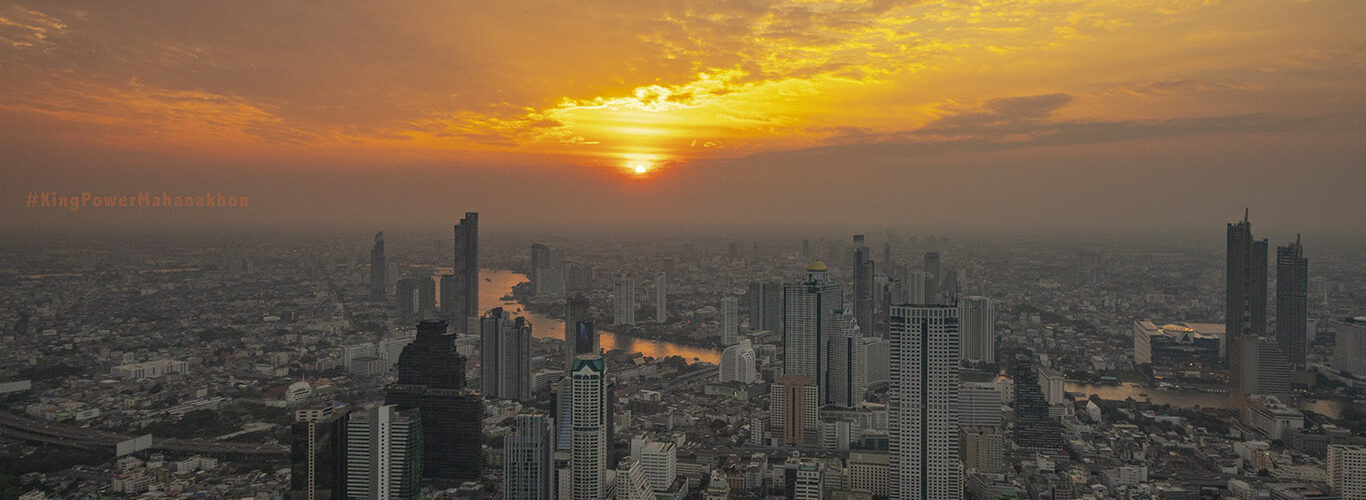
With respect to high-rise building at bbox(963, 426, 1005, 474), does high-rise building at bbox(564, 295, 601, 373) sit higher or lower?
higher

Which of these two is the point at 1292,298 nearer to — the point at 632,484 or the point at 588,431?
the point at 632,484

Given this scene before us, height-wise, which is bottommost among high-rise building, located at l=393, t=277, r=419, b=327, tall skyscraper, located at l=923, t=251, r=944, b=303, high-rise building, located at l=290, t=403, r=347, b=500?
high-rise building, located at l=290, t=403, r=347, b=500

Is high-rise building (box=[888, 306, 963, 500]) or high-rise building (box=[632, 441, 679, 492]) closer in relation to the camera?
high-rise building (box=[888, 306, 963, 500])

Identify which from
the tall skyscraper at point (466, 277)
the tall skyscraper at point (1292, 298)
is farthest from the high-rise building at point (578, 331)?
the tall skyscraper at point (1292, 298)

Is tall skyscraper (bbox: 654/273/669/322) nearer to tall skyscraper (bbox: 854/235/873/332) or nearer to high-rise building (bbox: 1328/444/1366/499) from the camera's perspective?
tall skyscraper (bbox: 854/235/873/332)

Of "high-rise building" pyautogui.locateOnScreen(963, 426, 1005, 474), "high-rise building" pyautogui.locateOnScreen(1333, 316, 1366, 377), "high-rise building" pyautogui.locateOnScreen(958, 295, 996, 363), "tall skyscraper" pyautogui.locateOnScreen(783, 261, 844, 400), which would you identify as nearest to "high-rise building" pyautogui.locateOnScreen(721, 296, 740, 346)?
"tall skyscraper" pyautogui.locateOnScreen(783, 261, 844, 400)

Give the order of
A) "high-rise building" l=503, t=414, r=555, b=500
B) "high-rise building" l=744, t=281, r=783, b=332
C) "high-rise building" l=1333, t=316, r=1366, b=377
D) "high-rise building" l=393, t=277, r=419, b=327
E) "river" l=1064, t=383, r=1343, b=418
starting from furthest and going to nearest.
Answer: "high-rise building" l=744, t=281, r=783, b=332
"high-rise building" l=393, t=277, r=419, b=327
"high-rise building" l=1333, t=316, r=1366, b=377
"river" l=1064, t=383, r=1343, b=418
"high-rise building" l=503, t=414, r=555, b=500
